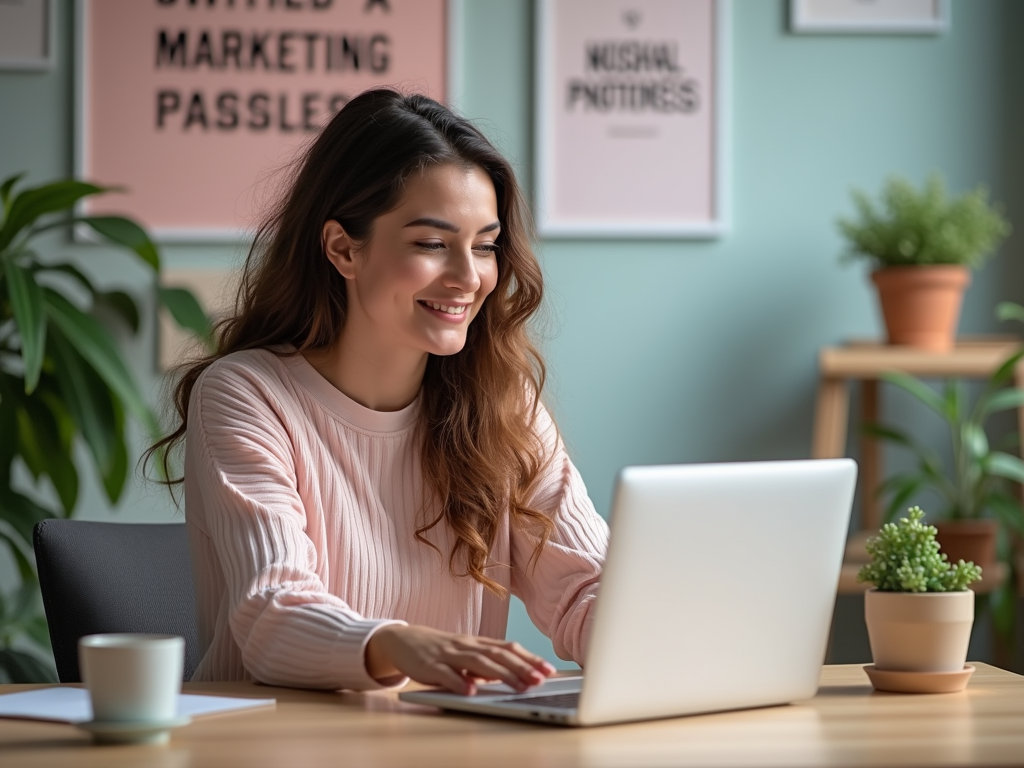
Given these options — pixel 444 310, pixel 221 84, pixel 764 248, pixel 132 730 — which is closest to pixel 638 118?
pixel 764 248

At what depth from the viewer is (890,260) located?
280 centimetres

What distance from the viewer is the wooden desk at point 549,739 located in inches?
35.8

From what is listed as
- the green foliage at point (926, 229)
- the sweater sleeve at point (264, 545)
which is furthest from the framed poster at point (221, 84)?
the sweater sleeve at point (264, 545)

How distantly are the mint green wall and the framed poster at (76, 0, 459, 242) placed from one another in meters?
0.18

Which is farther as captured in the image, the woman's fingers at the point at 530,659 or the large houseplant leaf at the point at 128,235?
the large houseplant leaf at the point at 128,235

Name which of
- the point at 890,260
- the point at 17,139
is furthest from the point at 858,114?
the point at 17,139

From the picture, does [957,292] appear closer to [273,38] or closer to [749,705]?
[273,38]

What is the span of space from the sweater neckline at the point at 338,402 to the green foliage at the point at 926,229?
151 cm

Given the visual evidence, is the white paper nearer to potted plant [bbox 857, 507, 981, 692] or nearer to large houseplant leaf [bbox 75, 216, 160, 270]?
potted plant [bbox 857, 507, 981, 692]

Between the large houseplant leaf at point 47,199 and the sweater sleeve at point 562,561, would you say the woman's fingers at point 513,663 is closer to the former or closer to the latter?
the sweater sleeve at point 562,561

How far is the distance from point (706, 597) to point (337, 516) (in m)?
0.61

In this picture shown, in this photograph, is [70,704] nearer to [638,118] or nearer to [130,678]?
[130,678]

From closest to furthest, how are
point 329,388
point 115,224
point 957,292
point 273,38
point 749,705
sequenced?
point 749,705 → point 329,388 → point 115,224 → point 957,292 → point 273,38

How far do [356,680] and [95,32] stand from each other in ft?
7.18
